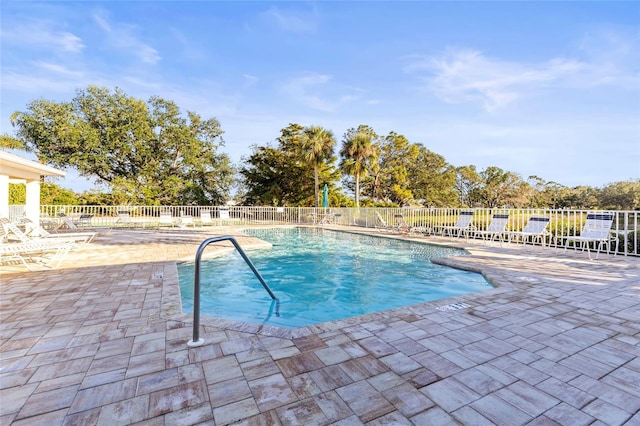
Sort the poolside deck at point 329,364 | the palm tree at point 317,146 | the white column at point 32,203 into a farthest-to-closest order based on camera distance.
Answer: the palm tree at point 317,146 < the white column at point 32,203 < the poolside deck at point 329,364

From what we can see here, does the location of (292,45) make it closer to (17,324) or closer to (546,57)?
(546,57)

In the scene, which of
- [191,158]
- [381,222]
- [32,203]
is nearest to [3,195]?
[32,203]

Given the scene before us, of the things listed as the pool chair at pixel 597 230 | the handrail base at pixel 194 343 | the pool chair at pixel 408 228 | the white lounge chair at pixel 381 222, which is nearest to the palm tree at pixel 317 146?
the white lounge chair at pixel 381 222

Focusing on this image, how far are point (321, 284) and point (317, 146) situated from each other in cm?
1668

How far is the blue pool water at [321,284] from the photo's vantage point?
4.60m

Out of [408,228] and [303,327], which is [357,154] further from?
[303,327]

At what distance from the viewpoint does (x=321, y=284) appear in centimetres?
607

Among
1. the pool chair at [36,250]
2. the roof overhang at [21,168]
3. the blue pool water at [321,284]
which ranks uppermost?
the roof overhang at [21,168]

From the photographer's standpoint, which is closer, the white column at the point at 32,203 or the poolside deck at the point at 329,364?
the poolside deck at the point at 329,364

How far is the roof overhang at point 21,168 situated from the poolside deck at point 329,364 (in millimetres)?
3954

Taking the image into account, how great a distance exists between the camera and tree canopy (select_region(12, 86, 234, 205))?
21141 mm

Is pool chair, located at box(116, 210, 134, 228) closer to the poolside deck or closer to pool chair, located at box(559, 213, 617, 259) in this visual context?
the poolside deck

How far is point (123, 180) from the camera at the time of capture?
21953 mm

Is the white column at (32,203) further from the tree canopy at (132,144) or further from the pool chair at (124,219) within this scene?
the tree canopy at (132,144)
